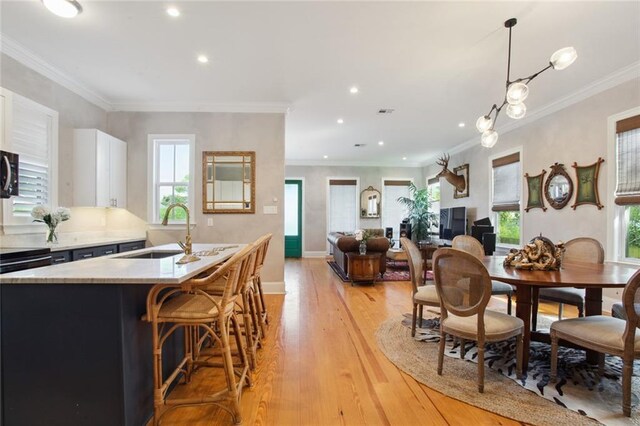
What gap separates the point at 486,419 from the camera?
1724 millimetres

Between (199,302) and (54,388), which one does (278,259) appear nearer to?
(199,302)

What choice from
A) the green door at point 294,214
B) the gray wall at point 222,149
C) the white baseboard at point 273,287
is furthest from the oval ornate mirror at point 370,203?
the white baseboard at point 273,287

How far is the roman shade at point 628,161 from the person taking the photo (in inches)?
134

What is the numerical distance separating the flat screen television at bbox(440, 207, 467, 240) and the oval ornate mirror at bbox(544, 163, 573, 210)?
208 centimetres

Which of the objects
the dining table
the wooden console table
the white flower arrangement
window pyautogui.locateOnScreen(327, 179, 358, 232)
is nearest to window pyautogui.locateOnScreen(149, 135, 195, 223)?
the white flower arrangement

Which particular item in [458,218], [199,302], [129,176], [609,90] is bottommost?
[199,302]

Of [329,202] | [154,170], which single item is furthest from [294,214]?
[154,170]

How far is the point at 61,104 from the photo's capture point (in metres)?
3.67

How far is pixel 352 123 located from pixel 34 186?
462 cm

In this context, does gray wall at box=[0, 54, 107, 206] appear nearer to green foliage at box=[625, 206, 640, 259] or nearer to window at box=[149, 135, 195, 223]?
window at box=[149, 135, 195, 223]

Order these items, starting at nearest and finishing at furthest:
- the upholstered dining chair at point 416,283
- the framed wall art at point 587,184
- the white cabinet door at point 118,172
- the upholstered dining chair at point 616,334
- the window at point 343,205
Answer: the upholstered dining chair at point 616,334 → the upholstered dining chair at point 416,283 → the framed wall art at point 587,184 → the white cabinet door at point 118,172 → the window at point 343,205

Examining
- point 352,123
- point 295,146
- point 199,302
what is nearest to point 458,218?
point 352,123

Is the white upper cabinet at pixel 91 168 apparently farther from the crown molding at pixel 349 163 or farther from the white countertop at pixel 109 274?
the crown molding at pixel 349 163

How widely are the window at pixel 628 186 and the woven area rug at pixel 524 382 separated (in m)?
1.87
